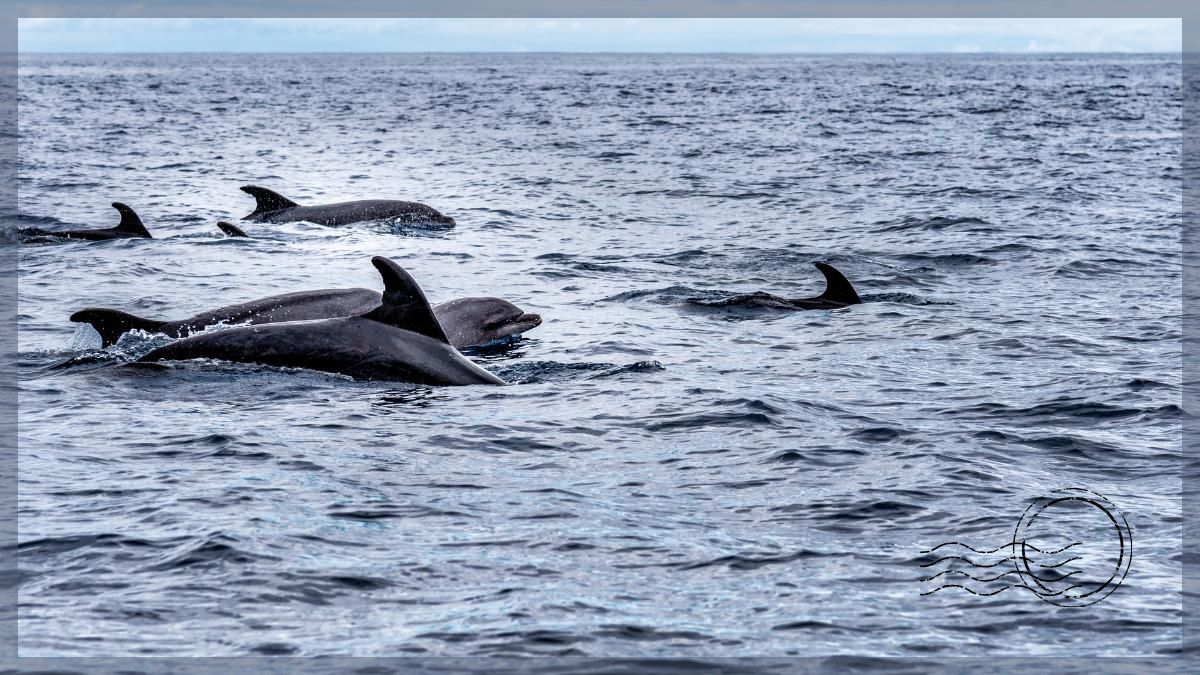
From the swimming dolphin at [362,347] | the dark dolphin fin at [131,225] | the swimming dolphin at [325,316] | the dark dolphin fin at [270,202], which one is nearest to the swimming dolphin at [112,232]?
the dark dolphin fin at [131,225]

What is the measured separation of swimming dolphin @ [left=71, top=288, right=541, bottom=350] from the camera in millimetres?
13195

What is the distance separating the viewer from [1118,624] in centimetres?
744

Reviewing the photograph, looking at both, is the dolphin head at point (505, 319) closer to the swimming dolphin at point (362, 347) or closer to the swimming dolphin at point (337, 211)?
the swimming dolphin at point (362, 347)

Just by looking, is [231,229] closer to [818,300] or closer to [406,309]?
[818,300]

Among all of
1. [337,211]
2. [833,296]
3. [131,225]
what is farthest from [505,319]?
[131,225]

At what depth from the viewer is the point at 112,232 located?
23.5 meters

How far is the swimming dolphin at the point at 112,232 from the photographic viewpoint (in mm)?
23250

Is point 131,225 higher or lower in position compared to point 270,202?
lower

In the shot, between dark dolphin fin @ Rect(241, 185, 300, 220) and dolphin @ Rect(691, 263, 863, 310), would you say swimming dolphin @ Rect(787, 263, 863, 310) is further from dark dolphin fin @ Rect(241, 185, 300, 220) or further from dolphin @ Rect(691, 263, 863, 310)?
dark dolphin fin @ Rect(241, 185, 300, 220)

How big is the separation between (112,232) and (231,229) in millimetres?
2082

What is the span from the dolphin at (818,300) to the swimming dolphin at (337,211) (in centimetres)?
944

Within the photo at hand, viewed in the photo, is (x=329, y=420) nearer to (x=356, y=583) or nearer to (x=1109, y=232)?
(x=356, y=583)

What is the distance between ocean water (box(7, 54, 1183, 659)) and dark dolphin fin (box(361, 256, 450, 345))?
71cm

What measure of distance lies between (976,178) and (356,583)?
33943 millimetres
